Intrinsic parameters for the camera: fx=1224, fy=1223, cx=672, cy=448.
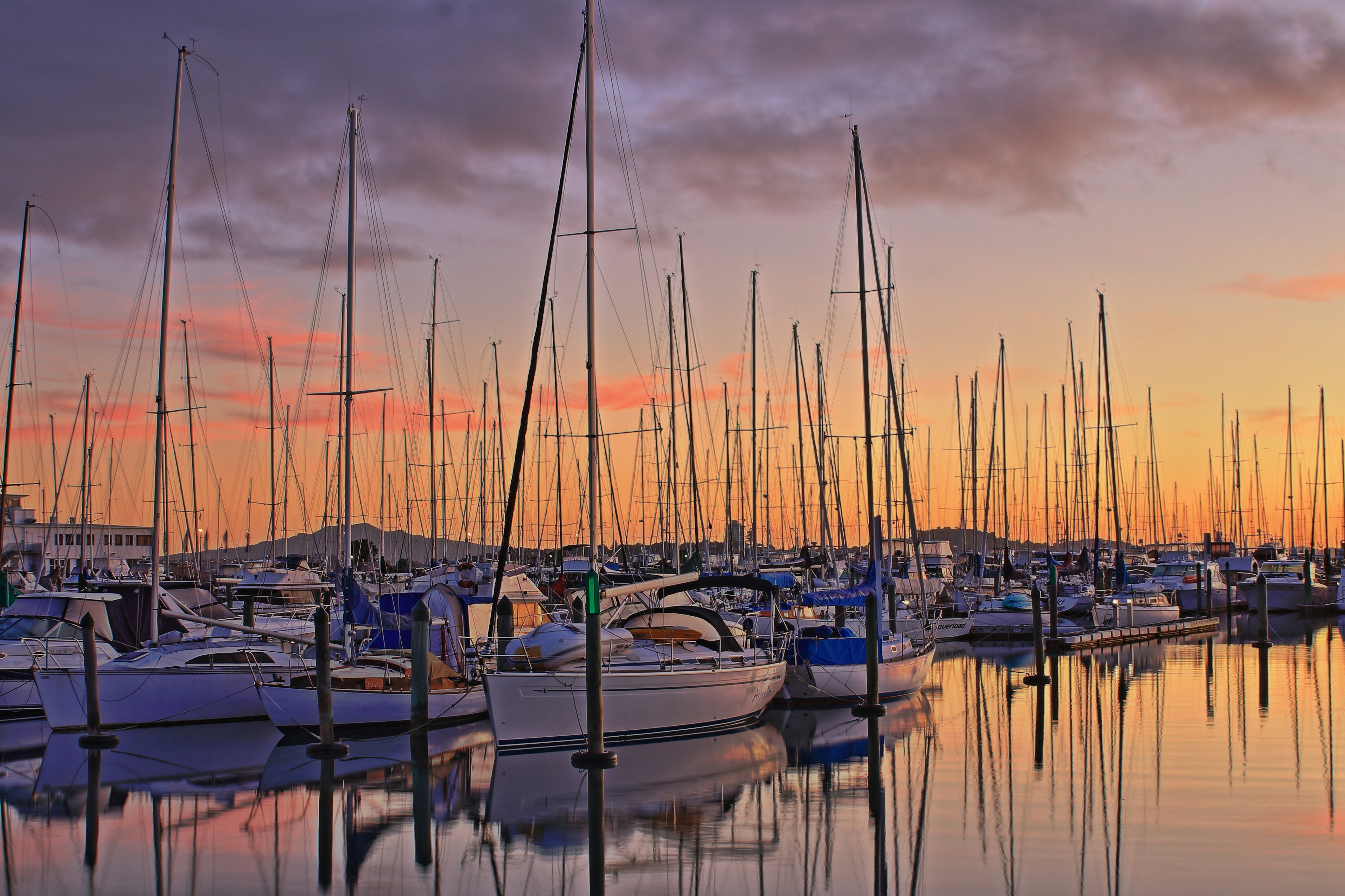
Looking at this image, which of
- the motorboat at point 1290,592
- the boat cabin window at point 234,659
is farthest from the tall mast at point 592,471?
the motorboat at point 1290,592

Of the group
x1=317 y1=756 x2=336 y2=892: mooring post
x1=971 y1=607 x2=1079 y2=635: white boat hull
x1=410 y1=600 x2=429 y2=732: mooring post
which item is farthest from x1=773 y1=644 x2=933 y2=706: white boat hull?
x1=971 y1=607 x2=1079 y2=635: white boat hull

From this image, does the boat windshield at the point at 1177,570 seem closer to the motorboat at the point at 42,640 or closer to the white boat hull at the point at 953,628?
the white boat hull at the point at 953,628

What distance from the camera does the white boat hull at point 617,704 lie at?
20.6m

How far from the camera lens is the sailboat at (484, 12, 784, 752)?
20.6 meters

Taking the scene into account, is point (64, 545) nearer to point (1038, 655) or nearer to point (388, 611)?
point (388, 611)

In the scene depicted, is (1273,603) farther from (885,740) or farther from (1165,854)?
(1165,854)

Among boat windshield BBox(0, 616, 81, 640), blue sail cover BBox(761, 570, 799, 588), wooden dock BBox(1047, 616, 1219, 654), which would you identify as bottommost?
wooden dock BBox(1047, 616, 1219, 654)

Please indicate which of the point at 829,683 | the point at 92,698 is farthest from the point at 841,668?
the point at 92,698

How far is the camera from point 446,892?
41.1 feet

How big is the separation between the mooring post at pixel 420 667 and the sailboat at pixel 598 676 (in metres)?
1.46

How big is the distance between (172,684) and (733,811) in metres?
13.4

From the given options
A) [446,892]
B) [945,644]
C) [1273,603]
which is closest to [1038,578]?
[1273,603]

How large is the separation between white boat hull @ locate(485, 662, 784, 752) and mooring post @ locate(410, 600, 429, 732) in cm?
164

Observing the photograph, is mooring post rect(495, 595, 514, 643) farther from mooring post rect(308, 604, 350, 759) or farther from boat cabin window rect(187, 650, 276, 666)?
mooring post rect(308, 604, 350, 759)
